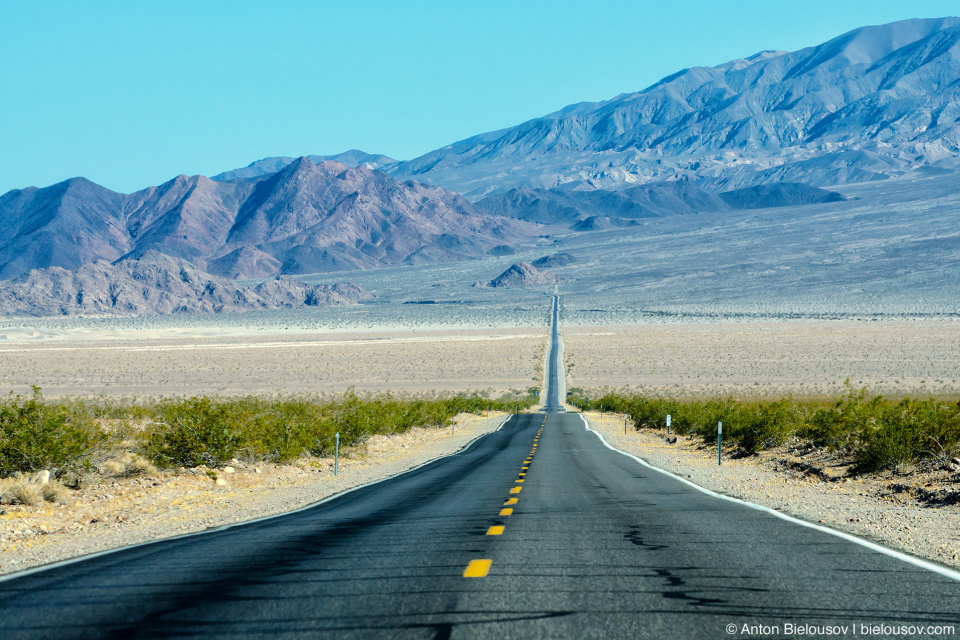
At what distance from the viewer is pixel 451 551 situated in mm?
6824

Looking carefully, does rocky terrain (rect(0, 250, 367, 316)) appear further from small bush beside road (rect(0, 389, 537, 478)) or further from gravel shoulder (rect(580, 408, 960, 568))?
gravel shoulder (rect(580, 408, 960, 568))

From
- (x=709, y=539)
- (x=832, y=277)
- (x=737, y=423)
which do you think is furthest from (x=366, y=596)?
(x=832, y=277)

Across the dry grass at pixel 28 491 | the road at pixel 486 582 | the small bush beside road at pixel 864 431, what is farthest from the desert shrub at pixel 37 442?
the small bush beside road at pixel 864 431

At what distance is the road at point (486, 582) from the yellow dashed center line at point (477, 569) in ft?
0.05

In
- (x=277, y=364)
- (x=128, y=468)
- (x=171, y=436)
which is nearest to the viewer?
(x=128, y=468)

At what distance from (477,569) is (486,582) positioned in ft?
1.37

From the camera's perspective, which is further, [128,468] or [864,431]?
[864,431]

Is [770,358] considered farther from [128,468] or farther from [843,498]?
[128,468]

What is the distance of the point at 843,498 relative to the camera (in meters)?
12.5

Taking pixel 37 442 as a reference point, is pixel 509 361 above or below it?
below

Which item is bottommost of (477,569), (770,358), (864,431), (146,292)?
(770,358)

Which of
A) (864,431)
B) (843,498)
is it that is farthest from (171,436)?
(864,431)

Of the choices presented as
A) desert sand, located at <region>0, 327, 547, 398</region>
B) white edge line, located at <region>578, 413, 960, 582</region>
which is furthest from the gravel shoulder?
desert sand, located at <region>0, 327, 547, 398</region>

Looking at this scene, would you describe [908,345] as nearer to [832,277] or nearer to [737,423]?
[737,423]
